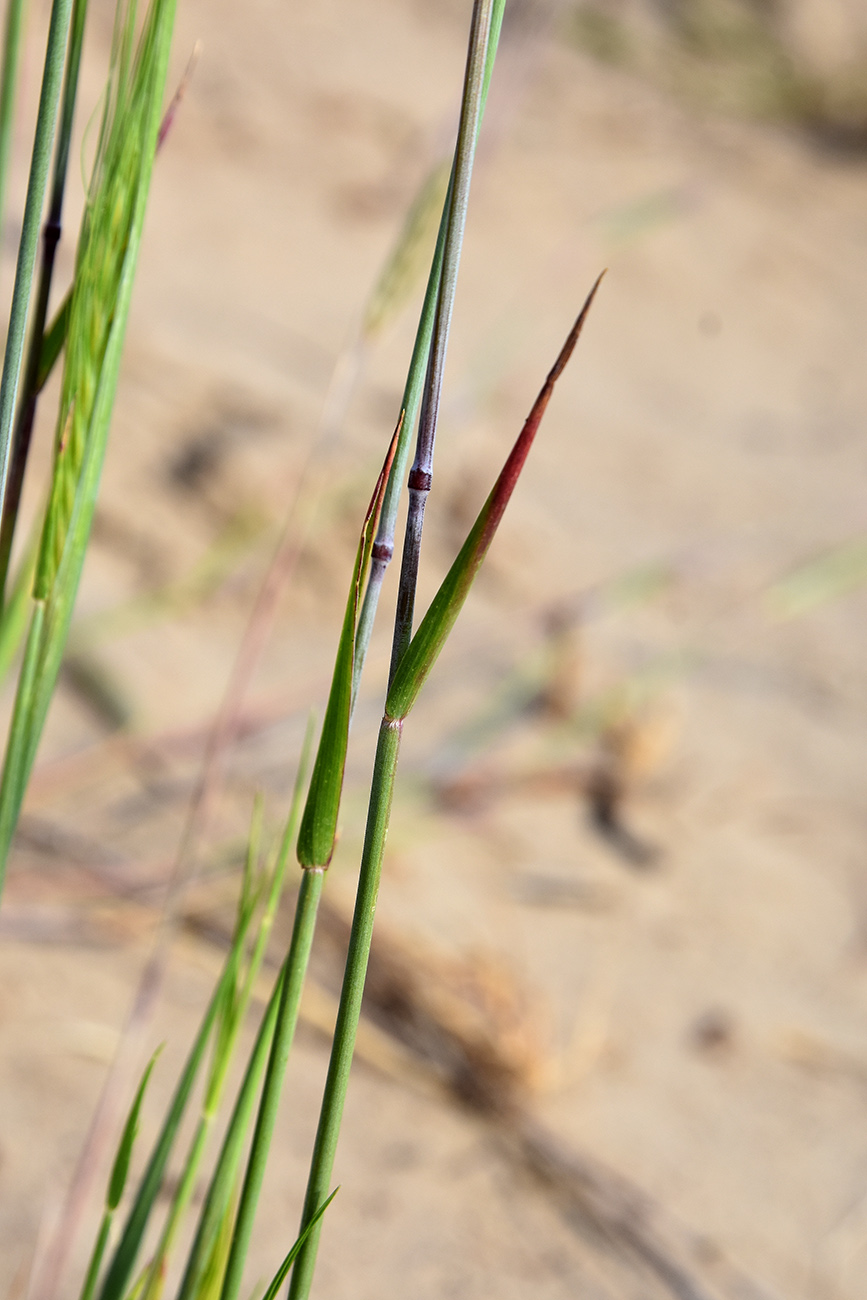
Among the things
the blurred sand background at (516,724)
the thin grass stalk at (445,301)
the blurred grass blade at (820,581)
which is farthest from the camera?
the blurred grass blade at (820,581)

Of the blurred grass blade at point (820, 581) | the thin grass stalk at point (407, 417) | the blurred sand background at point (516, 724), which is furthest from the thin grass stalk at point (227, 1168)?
the blurred grass blade at point (820, 581)

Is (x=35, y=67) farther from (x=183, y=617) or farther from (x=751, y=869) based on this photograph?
(x=751, y=869)

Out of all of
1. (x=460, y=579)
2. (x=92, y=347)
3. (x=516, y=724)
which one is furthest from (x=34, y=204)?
(x=516, y=724)

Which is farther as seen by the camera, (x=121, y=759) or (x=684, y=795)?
(x=684, y=795)

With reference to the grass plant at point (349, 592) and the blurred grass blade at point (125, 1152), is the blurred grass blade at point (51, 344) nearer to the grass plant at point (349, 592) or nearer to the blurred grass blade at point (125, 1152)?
the grass plant at point (349, 592)

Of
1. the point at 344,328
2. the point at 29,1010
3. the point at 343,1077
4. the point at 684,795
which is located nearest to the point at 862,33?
the point at 344,328

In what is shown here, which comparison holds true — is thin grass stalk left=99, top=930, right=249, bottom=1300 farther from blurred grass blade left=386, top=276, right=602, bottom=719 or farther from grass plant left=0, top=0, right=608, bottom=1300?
blurred grass blade left=386, top=276, right=602, bottom=719

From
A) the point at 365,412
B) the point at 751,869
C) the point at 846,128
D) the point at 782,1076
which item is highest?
the point at 846,128
